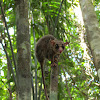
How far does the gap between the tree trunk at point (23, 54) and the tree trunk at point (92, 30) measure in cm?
94

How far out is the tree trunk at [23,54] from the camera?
5.94ft

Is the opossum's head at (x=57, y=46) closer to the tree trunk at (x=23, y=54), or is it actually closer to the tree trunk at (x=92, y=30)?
the tree trunk at (x=92, y=30)

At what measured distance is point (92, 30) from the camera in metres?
2.47

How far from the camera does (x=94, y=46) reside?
2.25 metres

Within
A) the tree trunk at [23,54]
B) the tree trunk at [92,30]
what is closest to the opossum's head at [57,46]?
the tree trunk at [92,30]

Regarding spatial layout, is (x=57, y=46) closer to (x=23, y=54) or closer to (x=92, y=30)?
(x=92, y=30)

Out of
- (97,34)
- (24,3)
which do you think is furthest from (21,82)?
(97,34)

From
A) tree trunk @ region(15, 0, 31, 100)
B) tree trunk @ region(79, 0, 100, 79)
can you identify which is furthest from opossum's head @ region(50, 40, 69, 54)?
tree trunk @ region(15, 0, 31, 100)

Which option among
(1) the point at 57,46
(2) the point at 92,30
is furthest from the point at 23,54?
(1) the point at 57,46

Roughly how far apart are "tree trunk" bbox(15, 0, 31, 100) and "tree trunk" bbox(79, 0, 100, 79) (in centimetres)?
94

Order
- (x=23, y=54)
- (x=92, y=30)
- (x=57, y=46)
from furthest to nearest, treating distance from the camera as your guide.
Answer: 1. (x=57, y=46)
2. (x=92, y=30)
3. (x=23, y=54)

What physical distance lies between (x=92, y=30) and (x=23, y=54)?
1.20 meters

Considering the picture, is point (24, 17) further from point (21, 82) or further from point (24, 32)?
point (21, 82)

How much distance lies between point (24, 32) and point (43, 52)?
1.75m
